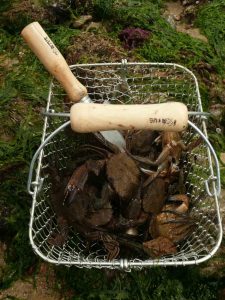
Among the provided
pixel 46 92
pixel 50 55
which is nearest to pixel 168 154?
pixel 50 55

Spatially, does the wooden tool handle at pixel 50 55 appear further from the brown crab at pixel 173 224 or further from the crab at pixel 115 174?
the brown crab at pixel 173 224

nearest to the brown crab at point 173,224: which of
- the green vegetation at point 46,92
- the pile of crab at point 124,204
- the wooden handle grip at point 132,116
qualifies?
the pile of crab at point 124,204

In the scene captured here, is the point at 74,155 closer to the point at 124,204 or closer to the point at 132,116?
the point at 124,204

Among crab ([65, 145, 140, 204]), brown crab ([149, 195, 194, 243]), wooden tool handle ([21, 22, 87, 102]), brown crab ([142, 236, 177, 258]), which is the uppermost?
wooden tool handle ([21, 22, 87, 102])

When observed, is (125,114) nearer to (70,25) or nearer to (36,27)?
(36,27)

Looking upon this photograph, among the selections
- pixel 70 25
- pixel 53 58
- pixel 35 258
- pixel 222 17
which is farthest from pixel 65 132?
pixel 222 17

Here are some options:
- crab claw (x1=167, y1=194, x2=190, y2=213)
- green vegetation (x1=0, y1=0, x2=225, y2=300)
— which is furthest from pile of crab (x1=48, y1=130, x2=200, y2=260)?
green vegetation (x1=0, y1=0, x2=225, y2=300)

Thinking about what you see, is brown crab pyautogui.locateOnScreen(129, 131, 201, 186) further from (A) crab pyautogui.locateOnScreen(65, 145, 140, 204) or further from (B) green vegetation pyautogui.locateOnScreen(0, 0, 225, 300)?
(B) green vegetation pyautogui.locateOnScreen(0, 0, 225, 300)
